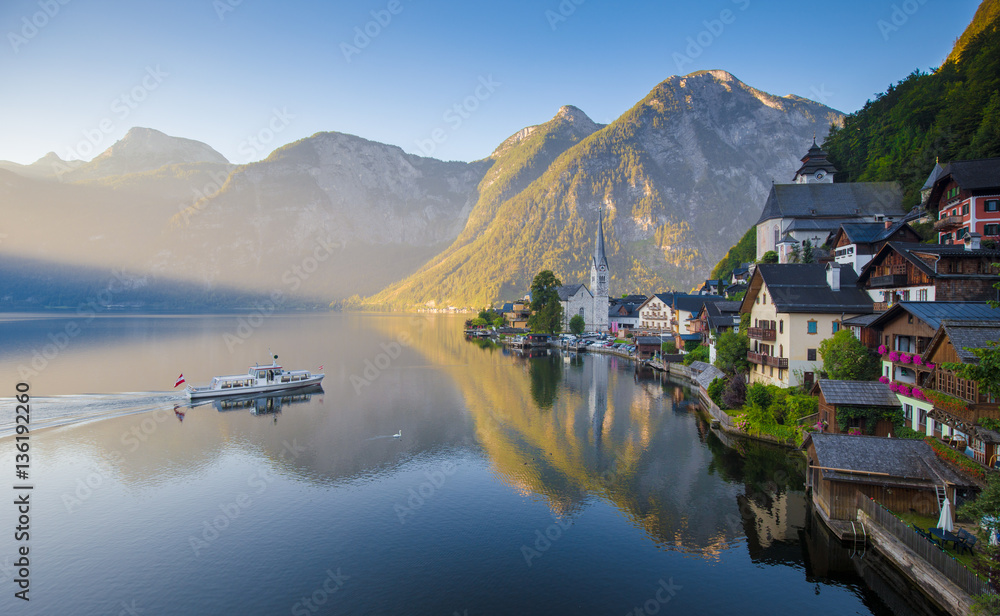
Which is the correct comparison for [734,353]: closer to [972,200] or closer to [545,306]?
[972,200]

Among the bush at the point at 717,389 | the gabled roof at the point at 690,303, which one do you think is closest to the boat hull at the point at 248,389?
the bush at the point at 717,389

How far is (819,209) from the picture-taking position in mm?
78500

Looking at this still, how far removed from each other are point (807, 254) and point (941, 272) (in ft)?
146

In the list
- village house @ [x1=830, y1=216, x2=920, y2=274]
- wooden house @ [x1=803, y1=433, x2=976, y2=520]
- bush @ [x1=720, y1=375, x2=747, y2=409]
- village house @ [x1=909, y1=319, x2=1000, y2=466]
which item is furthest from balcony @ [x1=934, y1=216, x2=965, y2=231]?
wooden house @ [x1=803, y1=433, x2=976, y2=520]

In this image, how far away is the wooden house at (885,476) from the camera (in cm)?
2036

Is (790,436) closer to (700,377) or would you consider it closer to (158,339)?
(700,377)

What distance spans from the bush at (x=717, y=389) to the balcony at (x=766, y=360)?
3.32 metres

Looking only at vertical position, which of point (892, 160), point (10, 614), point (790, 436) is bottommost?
point (10, 614)

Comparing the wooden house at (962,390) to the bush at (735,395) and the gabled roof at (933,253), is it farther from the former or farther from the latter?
the bush at (735,395)

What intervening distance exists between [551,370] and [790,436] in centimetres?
4364

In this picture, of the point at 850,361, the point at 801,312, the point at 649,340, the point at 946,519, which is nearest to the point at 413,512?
the point at 946,519

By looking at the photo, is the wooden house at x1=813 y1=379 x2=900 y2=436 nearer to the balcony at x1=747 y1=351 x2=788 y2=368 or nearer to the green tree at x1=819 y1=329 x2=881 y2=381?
the green tree at x1=819 y1=329 x2=881 y2=381

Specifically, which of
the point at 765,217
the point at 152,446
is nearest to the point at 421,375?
the point at 152,446

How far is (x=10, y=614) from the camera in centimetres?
1817
